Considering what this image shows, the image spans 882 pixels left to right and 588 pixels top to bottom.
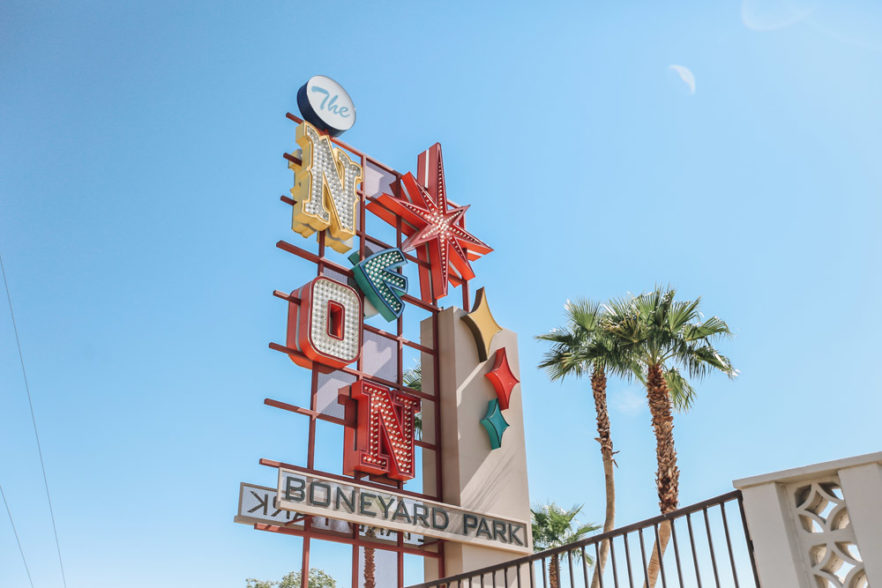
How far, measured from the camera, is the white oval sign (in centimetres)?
1645

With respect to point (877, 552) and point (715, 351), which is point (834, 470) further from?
point (715, 351)

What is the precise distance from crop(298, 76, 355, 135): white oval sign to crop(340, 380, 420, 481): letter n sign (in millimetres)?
5410

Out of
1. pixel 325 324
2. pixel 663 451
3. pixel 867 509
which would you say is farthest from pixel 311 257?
pixel 867 509

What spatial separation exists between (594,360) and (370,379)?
7.29 meters

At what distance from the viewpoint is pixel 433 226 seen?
17.4 metres

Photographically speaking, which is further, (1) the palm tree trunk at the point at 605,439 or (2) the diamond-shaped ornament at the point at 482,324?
(1) the palm tree trunk at the point at 605,439

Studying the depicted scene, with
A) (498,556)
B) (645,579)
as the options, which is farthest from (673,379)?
(645,579)

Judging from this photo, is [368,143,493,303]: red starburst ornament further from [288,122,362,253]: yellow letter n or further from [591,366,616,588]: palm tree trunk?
[591,366,616,588]: palm tree trunk

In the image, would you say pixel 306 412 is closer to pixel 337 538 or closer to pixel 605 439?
pixel 337 538

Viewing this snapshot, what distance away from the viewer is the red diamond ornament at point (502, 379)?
649 inches

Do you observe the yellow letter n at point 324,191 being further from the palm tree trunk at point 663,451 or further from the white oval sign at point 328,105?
the palm tree trunk at point 663,451

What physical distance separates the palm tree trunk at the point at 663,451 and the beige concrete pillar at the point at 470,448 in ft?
12.4

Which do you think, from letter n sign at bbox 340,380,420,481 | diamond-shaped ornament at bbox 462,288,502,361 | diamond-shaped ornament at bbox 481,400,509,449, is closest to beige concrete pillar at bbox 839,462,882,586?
letter n sign at bbox 340,380,420,481

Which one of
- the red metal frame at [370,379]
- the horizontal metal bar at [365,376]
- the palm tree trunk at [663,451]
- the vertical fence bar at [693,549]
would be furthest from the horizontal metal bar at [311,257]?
the vertical fence bar at [693,549]
